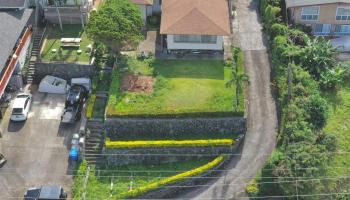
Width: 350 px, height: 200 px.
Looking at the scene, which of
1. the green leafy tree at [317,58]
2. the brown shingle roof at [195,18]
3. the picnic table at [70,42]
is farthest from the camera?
the picnic table at [70,42]

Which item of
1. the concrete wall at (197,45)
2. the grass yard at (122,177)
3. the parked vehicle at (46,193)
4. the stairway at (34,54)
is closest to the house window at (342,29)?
the concrete wall at (197,45)

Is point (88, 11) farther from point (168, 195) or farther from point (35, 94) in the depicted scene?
point (168, 195)

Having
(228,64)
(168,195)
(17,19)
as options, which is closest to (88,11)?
(17,19)

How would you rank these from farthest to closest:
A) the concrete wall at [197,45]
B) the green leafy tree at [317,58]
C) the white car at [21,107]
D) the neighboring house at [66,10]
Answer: the neighboring house at [66,10] → the concrete wall at [197,45] → the green leafy tree at [317,58] → the white car at [21,107]

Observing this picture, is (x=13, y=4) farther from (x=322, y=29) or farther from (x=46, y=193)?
(x=322, y=29)

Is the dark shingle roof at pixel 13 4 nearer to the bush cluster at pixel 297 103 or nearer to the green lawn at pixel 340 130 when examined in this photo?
the bush cluster at pixel 297 103

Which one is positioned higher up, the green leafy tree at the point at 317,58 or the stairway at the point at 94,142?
the green leafy tree at the point at 317,58
